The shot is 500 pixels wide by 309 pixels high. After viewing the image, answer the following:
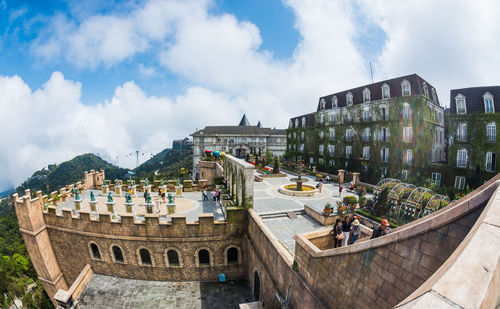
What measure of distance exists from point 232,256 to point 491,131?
29.7 meters

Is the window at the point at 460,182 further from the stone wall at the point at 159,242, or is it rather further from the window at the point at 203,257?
the window at the point at 203,257

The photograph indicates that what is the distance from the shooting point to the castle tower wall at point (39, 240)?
15234 millimetres

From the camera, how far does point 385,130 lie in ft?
100

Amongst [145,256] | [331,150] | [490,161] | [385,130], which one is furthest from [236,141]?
[490,161]

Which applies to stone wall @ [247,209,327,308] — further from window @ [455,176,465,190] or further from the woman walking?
window @ [455,176,465,190]

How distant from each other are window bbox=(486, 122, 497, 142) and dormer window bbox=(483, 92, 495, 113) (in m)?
1.52

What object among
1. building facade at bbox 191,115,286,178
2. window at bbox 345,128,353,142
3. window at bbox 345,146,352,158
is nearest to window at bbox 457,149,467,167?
window at bbox 345,146,352,158

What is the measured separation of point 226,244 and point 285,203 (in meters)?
6.71

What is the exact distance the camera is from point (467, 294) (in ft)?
5.48

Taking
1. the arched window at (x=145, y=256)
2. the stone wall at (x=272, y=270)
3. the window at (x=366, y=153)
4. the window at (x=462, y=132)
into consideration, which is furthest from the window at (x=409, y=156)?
the arched window at (x=145, y=256)

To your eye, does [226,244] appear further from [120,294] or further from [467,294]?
[467,294]

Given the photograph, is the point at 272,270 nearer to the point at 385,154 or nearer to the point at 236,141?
the point at 385,154

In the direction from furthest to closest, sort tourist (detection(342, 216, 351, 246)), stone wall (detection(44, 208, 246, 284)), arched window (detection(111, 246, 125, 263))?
arched window (detection(111, 246, 125, 263)), stone wall (detection(44, 208, 246, 284)), tourist (detection(342, 216, 351, 246))

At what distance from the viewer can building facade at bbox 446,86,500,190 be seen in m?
22.0
